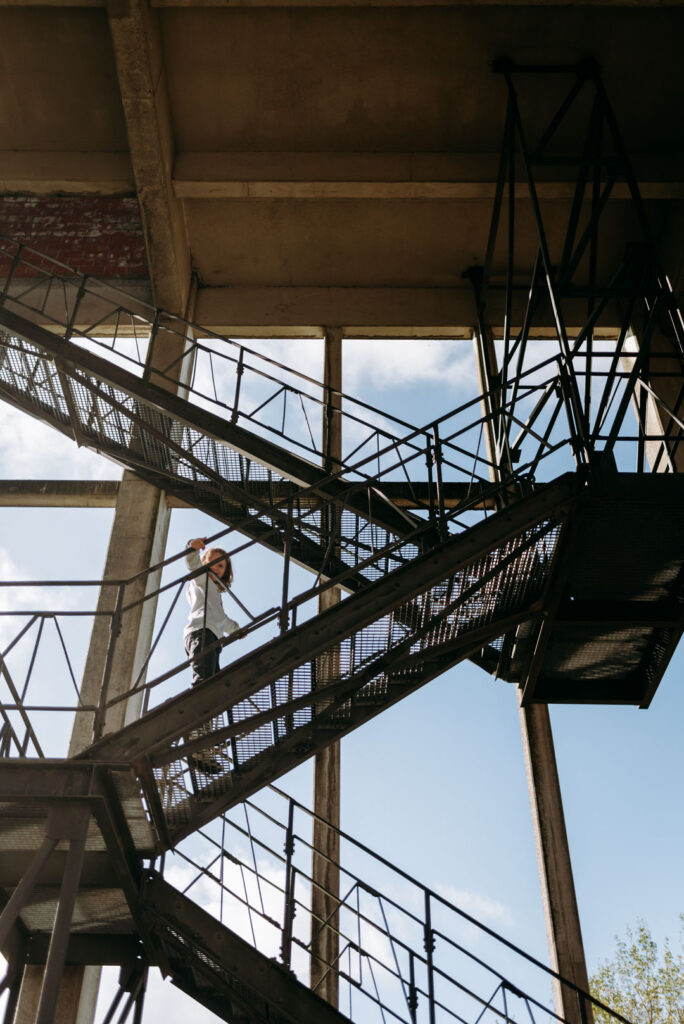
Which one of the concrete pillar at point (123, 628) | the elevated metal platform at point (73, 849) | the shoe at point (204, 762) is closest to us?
the elevated metal platform at point (73, 849)

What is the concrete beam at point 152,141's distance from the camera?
35.7 ft

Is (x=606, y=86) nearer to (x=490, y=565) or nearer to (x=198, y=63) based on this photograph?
(x=198, y=63)

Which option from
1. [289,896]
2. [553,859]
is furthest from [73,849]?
[553,859]

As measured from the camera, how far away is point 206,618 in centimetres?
764

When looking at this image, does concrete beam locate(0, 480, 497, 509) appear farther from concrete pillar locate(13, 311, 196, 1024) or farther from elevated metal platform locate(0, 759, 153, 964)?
elevated metal platform locate(0, 759, 153, 964)

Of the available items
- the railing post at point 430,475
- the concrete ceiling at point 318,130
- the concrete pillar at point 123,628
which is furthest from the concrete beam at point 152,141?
the railing post at point 430,475

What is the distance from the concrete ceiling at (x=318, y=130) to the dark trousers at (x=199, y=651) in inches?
272

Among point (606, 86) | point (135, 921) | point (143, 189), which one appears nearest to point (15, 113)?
point (143, 189)

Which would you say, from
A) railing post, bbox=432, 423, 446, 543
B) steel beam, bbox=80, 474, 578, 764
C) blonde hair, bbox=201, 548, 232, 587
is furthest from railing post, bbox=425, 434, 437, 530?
blonde hair, bbox=201, 548, 232, 587

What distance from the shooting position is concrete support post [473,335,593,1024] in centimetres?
929

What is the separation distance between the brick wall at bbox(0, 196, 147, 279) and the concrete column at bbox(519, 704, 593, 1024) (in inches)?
350

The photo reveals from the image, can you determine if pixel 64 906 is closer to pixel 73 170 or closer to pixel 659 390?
pixel 73 170

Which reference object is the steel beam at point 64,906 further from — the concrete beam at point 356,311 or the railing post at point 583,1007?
the concrete beam at point 356,311

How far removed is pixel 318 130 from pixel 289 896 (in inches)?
406
